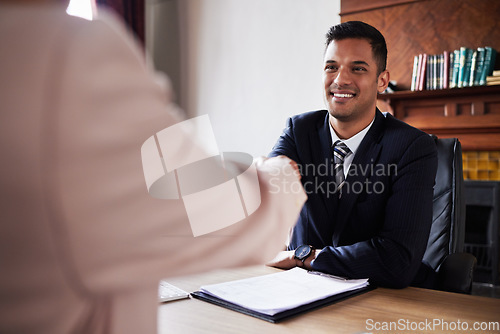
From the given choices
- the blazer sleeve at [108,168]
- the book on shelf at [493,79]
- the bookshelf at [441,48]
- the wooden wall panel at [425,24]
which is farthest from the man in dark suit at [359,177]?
the wooden wall panel at [425,24]

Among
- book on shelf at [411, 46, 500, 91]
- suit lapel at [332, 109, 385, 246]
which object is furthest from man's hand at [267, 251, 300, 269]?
book on shelf at [411, 46, 500, 91]

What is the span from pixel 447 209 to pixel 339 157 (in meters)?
0.46

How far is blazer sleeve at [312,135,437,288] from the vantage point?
4.35 feet

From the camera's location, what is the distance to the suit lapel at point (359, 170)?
1619 mm

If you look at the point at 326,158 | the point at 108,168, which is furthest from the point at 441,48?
the point at 108,168

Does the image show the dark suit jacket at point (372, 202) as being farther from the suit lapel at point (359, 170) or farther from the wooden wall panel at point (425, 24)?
the wooden wall panel at point (425, 24)

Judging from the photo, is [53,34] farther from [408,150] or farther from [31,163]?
[408,150]

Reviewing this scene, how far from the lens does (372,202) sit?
161cm

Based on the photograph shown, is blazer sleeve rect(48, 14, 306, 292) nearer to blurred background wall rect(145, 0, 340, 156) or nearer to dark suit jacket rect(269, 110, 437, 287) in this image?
dark suit jacket rect(269, 110, 437, 287)

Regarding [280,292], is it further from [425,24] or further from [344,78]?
[425,24]

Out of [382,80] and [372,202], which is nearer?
[372,202]

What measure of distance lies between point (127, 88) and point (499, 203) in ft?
11.9

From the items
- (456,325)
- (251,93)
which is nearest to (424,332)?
(456,325)

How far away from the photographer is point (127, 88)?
473 mm
